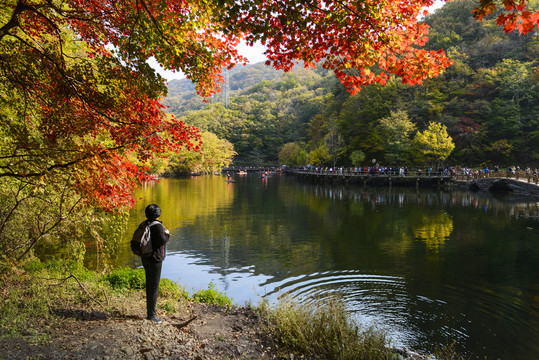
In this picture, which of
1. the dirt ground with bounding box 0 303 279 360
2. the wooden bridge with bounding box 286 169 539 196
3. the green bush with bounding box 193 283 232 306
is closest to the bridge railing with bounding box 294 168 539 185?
the wooden bridge with bounding box 286 169 539 196

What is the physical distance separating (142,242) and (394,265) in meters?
10.4

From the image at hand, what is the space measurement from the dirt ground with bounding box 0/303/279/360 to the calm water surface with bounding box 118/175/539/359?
12.1 feet

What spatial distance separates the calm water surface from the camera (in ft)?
26.7

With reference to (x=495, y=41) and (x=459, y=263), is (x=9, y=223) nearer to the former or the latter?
(x=459, y=263)

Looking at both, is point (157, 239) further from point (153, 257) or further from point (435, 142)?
point (435, 142)

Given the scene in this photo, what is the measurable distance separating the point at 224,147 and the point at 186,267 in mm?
76646

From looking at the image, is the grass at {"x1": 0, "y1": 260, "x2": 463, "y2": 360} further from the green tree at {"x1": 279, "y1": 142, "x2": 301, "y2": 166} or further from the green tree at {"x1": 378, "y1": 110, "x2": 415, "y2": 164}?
Result: the green tree at {"x1": 279, "y1": 142, "x2": 301, "y2": 166}

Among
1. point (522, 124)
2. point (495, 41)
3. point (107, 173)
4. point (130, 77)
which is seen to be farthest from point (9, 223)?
point (495, 41)

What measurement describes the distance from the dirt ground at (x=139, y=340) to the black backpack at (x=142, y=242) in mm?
1044

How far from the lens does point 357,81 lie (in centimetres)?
534

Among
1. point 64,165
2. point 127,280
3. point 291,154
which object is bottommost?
point 127,280

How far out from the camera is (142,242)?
4867mm

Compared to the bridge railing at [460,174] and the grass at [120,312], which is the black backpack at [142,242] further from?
the bridge railing at [460,174]

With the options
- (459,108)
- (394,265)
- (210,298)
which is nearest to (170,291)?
(210,298)
